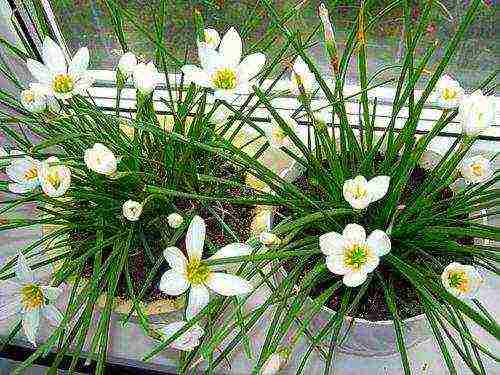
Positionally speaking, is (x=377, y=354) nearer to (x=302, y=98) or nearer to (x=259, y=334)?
(x=259, y=334)

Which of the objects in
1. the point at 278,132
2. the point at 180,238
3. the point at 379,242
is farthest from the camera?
the point at 180,238

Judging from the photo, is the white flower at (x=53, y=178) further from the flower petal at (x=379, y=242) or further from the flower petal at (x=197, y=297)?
the flower petal at (x=379, y=242)

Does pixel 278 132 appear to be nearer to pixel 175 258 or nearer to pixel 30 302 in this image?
pixel 175 258

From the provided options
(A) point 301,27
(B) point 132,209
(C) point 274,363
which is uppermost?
(A) point 301,27

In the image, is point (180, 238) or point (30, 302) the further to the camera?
point (180, 238)

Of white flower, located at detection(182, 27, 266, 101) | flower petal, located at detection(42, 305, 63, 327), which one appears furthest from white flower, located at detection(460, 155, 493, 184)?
flower petal, located at detection(42, 305, 63, 327)

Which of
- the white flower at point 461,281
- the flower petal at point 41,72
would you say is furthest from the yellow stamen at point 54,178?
the white flower at point 461,281

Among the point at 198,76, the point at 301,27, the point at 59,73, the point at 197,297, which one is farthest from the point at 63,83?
the point at 301,27
